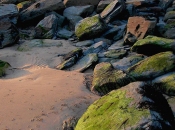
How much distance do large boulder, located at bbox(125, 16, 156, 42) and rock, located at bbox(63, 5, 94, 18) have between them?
4846 millimetres

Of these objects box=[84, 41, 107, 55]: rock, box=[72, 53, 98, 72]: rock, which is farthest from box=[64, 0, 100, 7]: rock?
box=[72, 53, 98, 72]: rock

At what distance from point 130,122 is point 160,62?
4880 millimetres

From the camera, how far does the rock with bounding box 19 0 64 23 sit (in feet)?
57.7

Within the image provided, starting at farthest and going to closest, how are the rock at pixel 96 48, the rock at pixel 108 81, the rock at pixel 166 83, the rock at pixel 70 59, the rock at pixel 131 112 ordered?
the rock at pixel 96 48 < the rock at pixel 70 59 < the rock at pixel 108 81 < the rock at pixel 166 83 < the rock at pixel 131 112

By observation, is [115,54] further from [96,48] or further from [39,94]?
[39,94]

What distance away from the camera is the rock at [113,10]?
1667 cm

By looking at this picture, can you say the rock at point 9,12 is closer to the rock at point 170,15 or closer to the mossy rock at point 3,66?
the mossy rock at point 3,66

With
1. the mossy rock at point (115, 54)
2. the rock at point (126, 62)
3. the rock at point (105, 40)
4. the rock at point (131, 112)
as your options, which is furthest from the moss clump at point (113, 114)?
→ the rock at point (105, 40)

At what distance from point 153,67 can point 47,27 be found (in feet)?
26.9

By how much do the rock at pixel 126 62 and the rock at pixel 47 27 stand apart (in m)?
5.91

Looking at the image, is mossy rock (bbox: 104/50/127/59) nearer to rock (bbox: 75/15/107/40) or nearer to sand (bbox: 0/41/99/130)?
sand (bbox: 0/41/99/130)

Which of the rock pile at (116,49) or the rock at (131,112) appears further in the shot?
the rock pile at (116,49)

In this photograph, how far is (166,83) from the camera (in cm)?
880

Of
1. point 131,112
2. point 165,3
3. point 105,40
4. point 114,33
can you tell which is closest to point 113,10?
point 114,33
